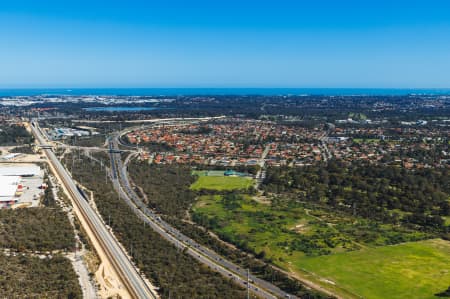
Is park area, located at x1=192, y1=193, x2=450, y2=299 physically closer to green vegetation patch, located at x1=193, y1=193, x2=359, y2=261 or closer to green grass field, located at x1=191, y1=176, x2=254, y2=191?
green vegetation patch, located at x1=193, y1=193, x2=359, y2=261

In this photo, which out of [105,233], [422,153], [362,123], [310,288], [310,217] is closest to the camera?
[310,288]

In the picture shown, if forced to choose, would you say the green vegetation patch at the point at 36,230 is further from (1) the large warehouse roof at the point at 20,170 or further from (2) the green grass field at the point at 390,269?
(2) the green grass field at the point at 390,269

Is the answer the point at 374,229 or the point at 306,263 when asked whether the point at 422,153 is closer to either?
the point at 374,229

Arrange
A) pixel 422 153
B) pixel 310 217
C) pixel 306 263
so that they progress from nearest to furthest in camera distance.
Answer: pixel 306 263 < pixel 310 217 < pixel 422 153

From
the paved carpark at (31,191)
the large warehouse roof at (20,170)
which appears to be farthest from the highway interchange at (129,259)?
A: the large warehouse roof at (20,170)

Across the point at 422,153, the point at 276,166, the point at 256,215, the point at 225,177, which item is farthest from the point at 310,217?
the point at 422,153

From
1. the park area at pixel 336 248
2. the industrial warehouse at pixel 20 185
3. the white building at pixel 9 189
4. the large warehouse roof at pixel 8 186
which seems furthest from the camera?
the large warehouse roof at pixel 8 186

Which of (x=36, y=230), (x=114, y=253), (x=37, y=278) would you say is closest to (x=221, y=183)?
(x=114, y=253)
